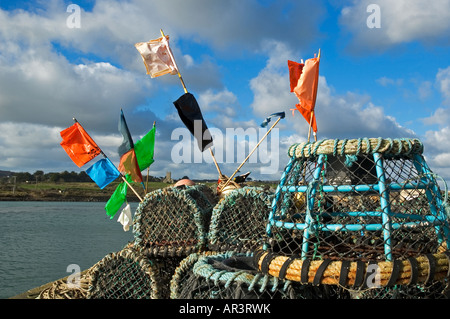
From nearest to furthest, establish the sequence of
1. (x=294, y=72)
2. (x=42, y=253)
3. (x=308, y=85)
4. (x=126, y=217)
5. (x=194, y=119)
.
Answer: (x=308, y=85), (x=294, y=72), (x=194, y=119), (x=126, y=217), (x=42, y=253)

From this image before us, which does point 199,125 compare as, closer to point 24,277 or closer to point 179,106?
point 179,106

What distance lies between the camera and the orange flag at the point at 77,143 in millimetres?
7582

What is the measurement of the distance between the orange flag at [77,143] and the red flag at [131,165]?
649 mm

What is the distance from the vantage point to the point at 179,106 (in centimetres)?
691

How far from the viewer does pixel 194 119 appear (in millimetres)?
7047

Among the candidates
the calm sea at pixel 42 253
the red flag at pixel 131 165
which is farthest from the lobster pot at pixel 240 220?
the calm sea at pixel 42 253

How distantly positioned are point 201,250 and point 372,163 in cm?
304

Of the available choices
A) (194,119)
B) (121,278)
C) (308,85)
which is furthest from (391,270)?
(194,119)

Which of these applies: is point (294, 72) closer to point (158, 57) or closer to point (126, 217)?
point (158, 57)

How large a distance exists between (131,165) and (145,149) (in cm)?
53

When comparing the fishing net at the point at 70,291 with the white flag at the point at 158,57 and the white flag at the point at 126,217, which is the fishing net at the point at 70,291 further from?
the white flag at the point at 158,57

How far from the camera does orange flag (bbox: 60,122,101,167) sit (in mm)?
7582

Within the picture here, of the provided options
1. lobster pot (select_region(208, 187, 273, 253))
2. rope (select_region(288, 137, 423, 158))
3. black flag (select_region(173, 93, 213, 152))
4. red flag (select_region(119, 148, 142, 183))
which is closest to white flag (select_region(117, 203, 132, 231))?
red flag (select_region(119, 148, 142, 183))
